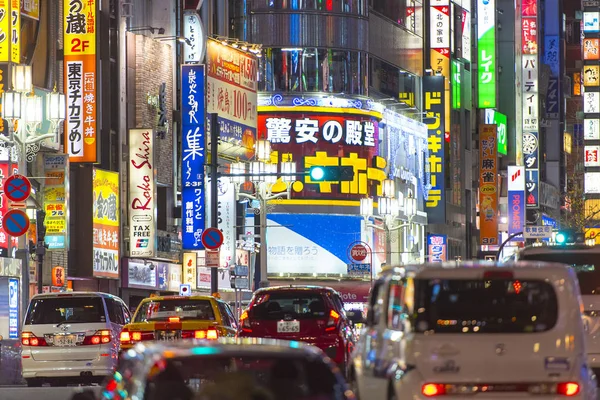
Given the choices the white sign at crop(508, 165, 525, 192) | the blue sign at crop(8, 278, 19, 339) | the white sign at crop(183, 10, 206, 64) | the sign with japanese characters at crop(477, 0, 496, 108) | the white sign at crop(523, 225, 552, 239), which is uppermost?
the sign with japanese characters at crop(477, 0, 496, 108)

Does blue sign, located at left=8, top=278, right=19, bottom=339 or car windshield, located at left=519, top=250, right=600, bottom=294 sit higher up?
car windshield, located at left=519, top=250, right=600, bottom=294

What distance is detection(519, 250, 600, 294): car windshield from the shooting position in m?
21.5

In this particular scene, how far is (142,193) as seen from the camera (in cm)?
4800

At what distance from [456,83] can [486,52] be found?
8.18 m

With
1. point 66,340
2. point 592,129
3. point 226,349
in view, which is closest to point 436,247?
point 592,129

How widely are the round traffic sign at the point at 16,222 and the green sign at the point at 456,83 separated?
58085mm

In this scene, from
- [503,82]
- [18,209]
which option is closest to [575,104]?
[503,82]

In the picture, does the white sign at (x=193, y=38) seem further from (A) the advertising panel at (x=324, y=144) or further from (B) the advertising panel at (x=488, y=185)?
(B) the advertising panel at (x=488, y=185)

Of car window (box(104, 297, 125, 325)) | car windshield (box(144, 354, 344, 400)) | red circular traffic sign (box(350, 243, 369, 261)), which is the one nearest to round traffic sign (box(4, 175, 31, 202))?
car window (box(104, 297, 125, 325))

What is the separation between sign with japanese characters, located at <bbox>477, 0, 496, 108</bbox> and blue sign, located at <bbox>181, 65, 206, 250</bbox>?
45.1 metres

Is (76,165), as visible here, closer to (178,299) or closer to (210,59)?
(210,59)

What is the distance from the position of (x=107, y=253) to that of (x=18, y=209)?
17.8 metres

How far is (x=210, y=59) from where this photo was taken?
54.0 metres

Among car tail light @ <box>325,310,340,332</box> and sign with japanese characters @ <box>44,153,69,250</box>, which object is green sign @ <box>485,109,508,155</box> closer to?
sign with japanese characters @ <box>44,153,69,250</box>
